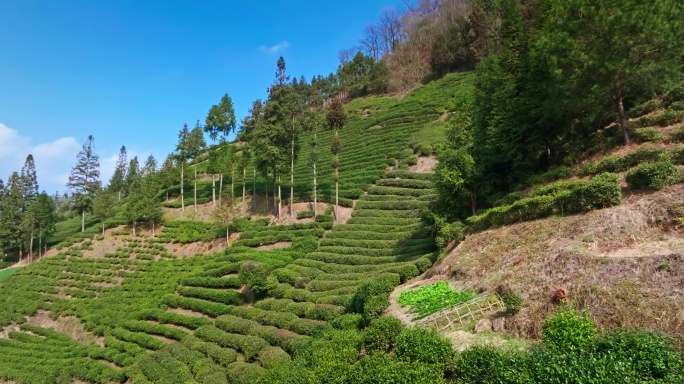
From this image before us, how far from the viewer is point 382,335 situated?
12945 millimetres

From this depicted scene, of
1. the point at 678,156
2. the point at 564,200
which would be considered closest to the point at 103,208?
the point at 564,200

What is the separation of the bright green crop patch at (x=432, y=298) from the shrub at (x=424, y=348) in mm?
2804

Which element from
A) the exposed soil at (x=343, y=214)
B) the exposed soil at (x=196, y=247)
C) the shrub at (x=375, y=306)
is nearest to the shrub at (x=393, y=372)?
the shrub at (x=375, y=306)

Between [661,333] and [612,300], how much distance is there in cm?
175

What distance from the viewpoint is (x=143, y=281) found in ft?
115

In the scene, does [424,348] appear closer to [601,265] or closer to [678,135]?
[601,265]

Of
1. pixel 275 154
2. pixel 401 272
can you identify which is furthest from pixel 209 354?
pixel 275 154

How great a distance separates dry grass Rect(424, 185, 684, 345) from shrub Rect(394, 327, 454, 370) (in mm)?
2292

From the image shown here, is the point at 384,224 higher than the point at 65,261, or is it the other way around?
the point at 384,224

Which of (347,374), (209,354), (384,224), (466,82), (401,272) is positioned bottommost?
(209,354)

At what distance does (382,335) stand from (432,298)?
3.26 m

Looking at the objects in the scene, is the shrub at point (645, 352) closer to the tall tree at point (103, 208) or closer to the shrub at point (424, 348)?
the shrub at point (424, 348)

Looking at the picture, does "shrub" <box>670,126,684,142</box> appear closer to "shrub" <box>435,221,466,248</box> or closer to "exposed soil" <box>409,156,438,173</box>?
"shrub" <box>435,221,466,248</box>

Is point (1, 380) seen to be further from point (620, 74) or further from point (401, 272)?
point (620, 74)
